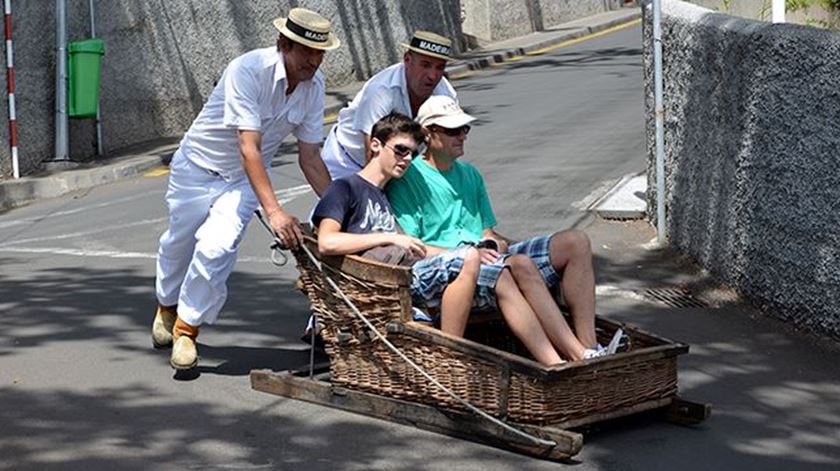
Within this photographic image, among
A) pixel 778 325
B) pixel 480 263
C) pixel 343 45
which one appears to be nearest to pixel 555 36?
pixel 343 45

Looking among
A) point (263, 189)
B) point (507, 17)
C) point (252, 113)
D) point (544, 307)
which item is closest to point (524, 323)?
point (544, 307)

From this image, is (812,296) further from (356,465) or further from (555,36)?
(555,36)

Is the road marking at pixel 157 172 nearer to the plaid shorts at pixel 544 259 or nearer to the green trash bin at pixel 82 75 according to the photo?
the green trash bin at pixel 82 75

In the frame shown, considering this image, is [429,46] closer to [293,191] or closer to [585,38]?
[293,191]

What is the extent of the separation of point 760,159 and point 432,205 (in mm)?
2543

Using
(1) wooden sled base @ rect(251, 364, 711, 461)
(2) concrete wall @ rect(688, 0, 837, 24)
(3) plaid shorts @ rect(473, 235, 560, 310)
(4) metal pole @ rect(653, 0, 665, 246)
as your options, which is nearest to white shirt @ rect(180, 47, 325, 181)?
(1) wooden sled base @ rect(251, 364, 711, 461)

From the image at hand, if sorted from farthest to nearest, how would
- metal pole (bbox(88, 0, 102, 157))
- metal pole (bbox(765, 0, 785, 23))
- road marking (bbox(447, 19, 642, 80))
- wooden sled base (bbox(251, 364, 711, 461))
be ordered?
road marking (bbox(447, 19, 642, 80)), metal pole (bbox(88, 0, 102, 157)), metal pole (bbox(765, 0, 785, 23)), wooden sled base (bbox(251, 364, 711, 461))

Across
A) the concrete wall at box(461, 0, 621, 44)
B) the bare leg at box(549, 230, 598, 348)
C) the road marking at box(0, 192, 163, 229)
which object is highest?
the bare leg at box(549, 230, 598, 348)

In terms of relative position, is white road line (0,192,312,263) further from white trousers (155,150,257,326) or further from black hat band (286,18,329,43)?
black hat band (286,18,329,43)

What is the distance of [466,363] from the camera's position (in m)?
6.31

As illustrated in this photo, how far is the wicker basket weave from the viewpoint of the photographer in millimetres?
6172

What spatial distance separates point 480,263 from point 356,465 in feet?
3.29

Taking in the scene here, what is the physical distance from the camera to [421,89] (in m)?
7.52

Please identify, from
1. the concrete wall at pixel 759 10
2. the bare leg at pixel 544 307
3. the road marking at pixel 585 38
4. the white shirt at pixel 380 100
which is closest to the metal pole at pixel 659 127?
the concrete wall at pixel 759 10
